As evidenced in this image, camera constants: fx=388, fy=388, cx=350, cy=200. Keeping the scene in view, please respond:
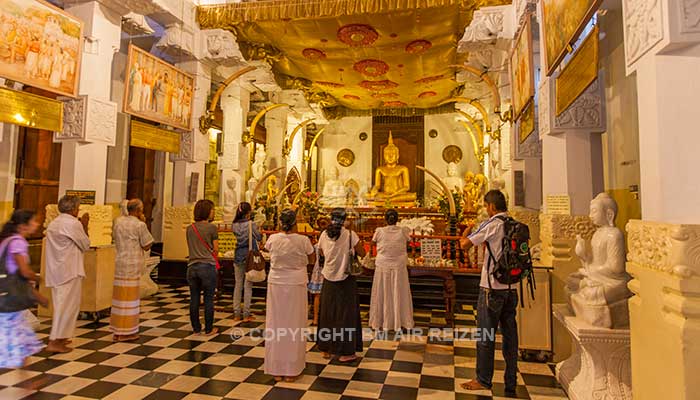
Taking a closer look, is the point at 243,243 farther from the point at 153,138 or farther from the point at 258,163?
the point at 258,163

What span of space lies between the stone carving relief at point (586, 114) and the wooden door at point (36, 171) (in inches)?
339

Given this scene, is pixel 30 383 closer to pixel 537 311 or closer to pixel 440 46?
pixel 537 311

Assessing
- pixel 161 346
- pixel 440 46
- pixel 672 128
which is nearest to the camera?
pixel 672 128

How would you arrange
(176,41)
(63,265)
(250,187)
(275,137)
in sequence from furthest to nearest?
1. (275,137)
2. (250,187)
3. (176,41)
4. (63,265)

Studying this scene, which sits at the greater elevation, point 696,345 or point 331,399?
point 696,345

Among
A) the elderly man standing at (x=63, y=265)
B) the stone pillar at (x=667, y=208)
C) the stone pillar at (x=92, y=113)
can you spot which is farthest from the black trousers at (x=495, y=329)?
the stone pillar at (x=92, y=113)

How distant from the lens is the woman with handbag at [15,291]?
292 centimetres

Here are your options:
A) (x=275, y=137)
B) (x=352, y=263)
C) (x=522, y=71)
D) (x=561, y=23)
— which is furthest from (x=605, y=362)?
(x=275, y=137)

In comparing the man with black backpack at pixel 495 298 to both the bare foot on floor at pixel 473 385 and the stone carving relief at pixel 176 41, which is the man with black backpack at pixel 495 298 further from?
the stone carving relief at pixel 176 41

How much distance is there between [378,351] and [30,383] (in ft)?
10.5

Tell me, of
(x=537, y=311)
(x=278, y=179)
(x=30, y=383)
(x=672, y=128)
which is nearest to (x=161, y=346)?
(x=30, y=383)

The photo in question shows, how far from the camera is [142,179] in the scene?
10102mm

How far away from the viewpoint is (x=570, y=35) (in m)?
3.44

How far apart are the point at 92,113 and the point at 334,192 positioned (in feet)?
32.4
